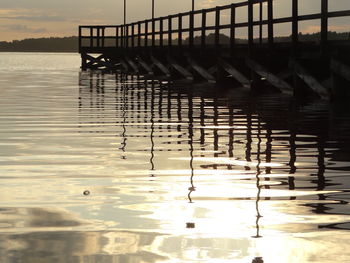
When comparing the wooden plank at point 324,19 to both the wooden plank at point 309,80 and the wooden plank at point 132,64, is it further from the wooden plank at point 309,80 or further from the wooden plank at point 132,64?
the wooden plank at point 132,64

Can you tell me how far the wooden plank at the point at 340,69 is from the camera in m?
18.8

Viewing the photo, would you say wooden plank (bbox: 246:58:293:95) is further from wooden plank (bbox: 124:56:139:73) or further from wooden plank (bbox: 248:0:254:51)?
wooden plank (bbox: 124:56:139:73)

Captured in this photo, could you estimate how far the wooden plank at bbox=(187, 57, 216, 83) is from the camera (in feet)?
106

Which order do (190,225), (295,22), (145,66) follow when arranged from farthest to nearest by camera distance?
(145,66) → (295,22) → (190,225)

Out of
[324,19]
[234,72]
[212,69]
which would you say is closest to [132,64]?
[212,69]

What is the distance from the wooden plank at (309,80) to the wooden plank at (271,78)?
3.52 feet

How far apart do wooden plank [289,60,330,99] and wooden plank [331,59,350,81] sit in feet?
2.49

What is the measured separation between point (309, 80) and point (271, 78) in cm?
321

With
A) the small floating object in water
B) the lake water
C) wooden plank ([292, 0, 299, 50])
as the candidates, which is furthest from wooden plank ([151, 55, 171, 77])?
the small floating object in water

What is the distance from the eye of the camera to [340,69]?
754 inches

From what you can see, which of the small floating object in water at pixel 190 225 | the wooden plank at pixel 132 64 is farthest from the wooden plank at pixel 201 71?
the small floating object in water at pixel 190 225

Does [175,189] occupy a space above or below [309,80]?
below

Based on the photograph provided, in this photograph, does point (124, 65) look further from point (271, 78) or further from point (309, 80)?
point (309, 80)

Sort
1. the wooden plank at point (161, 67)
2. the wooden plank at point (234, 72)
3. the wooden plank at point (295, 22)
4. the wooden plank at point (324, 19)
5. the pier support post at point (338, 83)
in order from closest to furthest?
the pier support post at point (338, 83), the wooden plank at point (324, 19), the wooden plank at point (295, 22), the wooden plank at point (234, 72), the wooden plank at point (161, 67)
